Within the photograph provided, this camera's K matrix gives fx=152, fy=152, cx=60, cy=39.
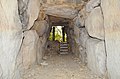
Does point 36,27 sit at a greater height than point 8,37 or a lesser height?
greater

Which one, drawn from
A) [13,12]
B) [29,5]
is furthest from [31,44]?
[13,12]

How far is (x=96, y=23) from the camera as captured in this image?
2844 millimetres

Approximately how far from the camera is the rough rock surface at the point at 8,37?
193 cm

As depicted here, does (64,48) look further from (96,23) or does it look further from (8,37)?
(8,37)

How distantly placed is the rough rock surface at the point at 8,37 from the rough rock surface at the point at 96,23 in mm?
1406

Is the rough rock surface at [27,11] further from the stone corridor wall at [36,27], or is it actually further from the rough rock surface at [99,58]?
the rough rock surface at [99,58]

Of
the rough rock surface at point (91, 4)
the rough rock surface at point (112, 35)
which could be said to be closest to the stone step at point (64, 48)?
the rough rock surface at point (91, 4)

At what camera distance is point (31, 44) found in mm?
3215

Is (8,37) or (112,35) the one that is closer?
(8,37)

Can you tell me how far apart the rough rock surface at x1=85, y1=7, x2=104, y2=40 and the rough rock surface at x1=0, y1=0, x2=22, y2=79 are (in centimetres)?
141

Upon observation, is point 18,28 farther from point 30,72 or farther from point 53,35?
point 53,35

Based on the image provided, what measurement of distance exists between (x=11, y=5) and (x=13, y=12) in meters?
0.11

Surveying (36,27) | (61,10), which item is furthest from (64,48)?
(36,27)

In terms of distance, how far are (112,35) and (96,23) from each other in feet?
2.33
